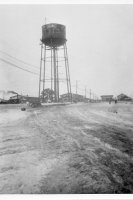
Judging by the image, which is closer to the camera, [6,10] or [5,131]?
[5,131]

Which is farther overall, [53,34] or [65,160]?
[53,34]

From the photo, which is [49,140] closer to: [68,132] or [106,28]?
[68,132]

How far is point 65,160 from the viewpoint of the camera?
556 centimetres

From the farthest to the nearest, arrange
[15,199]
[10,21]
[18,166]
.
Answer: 1. [10,21]
2. [18,166]
3. [15,199]

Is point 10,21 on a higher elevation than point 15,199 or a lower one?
higher

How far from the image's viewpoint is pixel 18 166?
17.0 feet

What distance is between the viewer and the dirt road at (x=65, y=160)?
4559 mm

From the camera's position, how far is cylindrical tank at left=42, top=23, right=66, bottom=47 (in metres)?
25.3

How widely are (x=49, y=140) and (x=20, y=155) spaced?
1.41m

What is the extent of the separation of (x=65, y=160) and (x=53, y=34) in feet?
71.7

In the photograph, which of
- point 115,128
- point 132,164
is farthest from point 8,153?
point 115,128

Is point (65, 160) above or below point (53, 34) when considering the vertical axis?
below

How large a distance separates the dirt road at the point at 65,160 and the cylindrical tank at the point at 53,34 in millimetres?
18764

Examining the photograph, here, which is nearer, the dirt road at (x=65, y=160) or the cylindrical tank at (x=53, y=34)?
the dirt road at (x=65, y=160)
